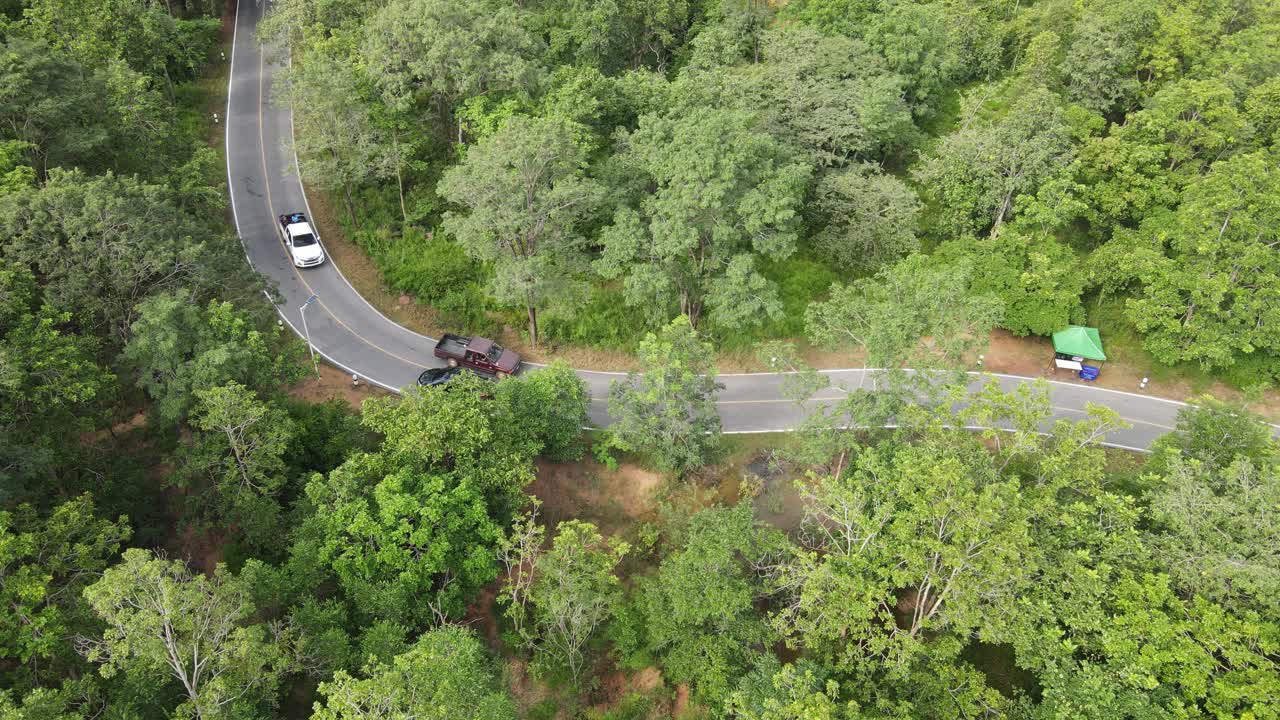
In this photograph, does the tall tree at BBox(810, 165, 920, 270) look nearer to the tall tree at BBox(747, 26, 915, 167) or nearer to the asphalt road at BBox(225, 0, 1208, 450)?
the tall tree at BBox(747, 26, 915, 167)

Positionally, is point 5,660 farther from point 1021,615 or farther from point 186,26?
point 186,26

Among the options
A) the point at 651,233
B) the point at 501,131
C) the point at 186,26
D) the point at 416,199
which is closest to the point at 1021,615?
the point at 651,233

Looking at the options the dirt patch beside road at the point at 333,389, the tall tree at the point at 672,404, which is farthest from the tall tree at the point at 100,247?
the tall tree at the point at 672,404

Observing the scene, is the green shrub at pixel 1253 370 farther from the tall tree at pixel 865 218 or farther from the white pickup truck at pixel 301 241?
the white pickup truck at pixel 301 241

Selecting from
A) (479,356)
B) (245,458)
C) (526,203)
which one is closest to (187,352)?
(245,458)

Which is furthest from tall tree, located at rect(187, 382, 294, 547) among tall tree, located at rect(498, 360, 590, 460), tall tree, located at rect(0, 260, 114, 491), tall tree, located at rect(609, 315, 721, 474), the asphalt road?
tall tree, located at rect(609, 315, 721, 474)

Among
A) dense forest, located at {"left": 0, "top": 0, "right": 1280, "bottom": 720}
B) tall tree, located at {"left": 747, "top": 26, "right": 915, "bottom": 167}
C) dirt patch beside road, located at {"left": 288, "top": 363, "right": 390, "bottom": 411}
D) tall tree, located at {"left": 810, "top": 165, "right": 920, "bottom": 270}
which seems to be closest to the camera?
dense forest, located at {"left": 0, "top": 0, "right": 1280, "bottom": 720}
